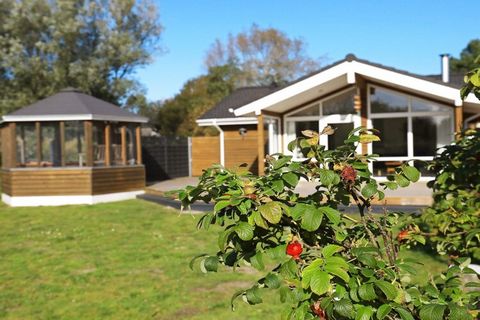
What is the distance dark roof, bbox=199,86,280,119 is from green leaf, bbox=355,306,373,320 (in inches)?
680

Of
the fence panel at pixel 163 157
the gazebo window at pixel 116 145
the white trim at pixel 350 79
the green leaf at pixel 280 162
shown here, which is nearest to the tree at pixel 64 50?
the fence panel at pixel 163 157

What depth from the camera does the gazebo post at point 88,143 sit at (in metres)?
14.0

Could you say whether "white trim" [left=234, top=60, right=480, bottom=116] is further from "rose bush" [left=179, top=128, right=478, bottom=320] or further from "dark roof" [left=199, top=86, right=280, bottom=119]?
"rose bush" [left=179, top=128, right=478, bottom=320]

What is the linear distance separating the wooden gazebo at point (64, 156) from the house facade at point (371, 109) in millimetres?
4145

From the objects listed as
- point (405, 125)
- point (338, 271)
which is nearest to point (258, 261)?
point (338, 271)

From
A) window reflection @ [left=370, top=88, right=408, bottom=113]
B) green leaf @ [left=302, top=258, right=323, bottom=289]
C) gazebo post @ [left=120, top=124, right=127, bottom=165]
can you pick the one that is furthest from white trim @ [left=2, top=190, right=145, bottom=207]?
green leaf @ [left=302, top=258, right=323, bottom=289]

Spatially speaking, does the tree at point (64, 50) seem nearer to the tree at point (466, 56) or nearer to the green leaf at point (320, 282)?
the green leaf at point (320, 282)

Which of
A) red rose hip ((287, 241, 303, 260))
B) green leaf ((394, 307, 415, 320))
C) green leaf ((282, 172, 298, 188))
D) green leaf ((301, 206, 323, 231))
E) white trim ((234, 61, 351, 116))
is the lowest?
green leaf ((394, 307, 415, 320))

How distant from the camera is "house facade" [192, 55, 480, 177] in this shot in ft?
39.9

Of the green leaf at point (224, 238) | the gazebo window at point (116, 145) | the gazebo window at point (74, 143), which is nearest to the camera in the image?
the green leaf at point (224, 238)

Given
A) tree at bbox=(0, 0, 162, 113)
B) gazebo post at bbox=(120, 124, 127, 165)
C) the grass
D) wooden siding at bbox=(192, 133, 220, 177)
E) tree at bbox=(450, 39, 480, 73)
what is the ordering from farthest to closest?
tree at bbox=(450, 39, 480, 73), tree at bbox=(0, 0, 162, 113), wooden siding at bbox=(192, 133, 220, 177), gazebo post at bbox=(120, 124, 127, 165), the grass

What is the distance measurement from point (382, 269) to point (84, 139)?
13.6 metres

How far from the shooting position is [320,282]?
152 centimetres

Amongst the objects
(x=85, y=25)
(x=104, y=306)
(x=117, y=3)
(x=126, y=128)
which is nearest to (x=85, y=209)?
(x=126, y=128)
